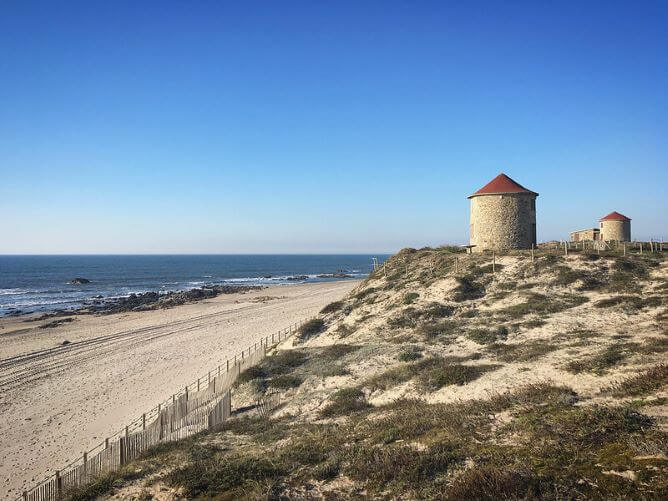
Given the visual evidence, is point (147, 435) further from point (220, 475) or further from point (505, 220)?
point (505, 220)

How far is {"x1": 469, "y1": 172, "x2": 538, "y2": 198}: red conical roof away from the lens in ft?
103

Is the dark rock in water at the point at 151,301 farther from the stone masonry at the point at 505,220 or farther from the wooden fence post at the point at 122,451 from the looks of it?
the wooden fence post at the point at 122,451

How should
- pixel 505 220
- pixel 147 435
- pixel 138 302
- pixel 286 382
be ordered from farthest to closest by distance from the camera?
pixel 138 302
pixel 505 220
pixel 286 382
pixel 147 435

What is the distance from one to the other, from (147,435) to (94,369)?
53.4 ft

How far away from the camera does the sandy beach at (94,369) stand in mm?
16344

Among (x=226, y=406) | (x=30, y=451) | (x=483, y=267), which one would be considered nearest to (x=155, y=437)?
(x=226, y=406)

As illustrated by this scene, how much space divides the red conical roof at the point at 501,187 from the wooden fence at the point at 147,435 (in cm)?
2196

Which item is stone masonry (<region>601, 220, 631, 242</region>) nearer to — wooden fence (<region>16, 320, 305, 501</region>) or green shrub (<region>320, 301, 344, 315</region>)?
green shrub (<region>320, 301, 344, 315</region>)

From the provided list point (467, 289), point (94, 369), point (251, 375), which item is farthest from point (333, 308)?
point (94, 369)

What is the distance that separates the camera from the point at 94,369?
1040 inches

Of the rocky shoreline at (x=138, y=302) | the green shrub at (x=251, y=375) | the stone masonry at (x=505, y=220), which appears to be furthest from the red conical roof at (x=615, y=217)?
the rocky shoreline at (x=138, y=302)

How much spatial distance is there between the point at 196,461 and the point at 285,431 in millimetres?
3087

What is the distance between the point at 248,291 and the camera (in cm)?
7350

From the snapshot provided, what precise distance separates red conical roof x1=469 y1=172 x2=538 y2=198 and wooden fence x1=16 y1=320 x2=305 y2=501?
22.0 m
